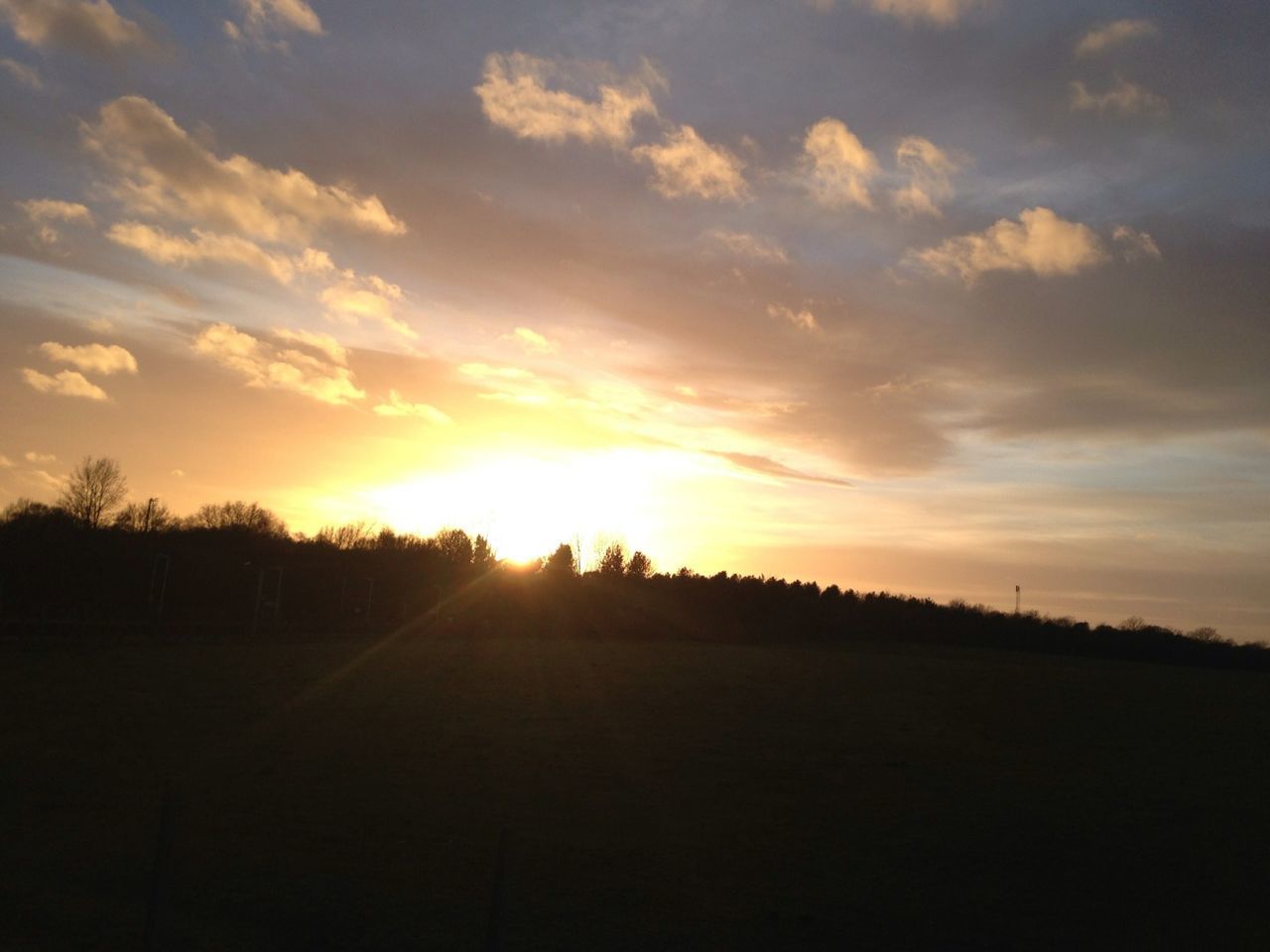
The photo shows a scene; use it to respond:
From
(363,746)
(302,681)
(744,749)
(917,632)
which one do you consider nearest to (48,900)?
(363,746)

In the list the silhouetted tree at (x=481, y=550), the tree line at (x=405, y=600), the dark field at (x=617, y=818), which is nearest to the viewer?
the dark field at (x=617, y=818)

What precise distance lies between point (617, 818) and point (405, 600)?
71.6m

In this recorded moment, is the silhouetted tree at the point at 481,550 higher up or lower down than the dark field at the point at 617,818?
higher up

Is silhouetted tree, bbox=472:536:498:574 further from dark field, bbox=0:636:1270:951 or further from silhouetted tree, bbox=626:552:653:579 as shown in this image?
dark field, bbox=0:636:1270:951

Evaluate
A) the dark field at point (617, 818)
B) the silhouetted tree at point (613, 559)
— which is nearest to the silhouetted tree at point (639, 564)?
the silhouetted tree at point (613, 559)

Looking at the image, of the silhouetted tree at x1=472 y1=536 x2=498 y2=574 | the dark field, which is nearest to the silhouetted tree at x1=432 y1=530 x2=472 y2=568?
the silhouetted tree at x1=472 y1=536 x2=498 y2=574

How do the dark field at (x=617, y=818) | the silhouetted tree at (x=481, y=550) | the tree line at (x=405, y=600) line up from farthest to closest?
the silhouetted tree at (x=481, y=550), the tree line at (x=405, y=600), the dark field at (x=617, y=818)

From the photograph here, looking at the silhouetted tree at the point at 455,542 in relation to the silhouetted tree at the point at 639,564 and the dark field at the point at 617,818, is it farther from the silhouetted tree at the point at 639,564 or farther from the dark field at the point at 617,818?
the dark field at the point at 617,818

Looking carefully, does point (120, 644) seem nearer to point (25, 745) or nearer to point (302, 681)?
point (302, 681)

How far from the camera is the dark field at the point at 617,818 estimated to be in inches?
498

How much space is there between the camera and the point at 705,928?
12.7m

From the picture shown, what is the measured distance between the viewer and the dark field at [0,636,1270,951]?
12648 mm

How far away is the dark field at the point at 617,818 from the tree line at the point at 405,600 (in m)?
25.2

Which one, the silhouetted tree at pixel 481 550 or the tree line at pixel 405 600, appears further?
the silhouetted tree at pixel 481 550
